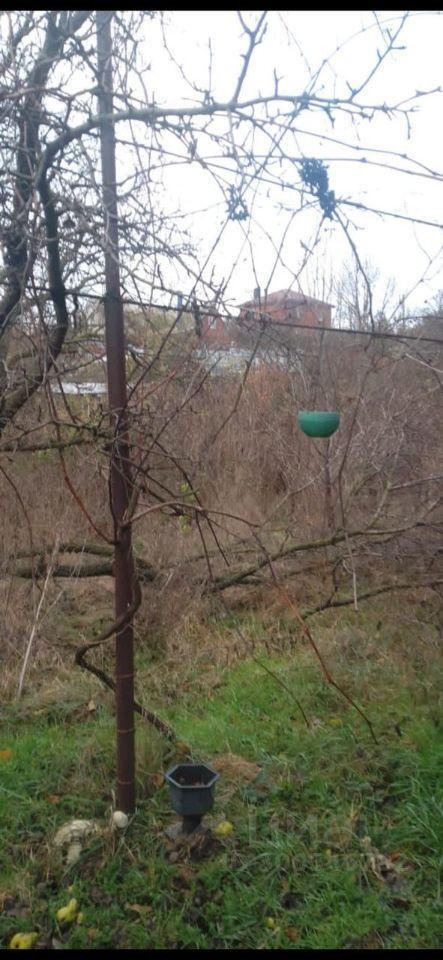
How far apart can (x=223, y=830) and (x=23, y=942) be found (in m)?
0.96

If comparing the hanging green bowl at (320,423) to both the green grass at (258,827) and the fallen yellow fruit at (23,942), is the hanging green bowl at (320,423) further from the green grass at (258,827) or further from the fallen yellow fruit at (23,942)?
the fallen yellow fruit at (23,942)

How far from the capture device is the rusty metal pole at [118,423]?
3191mm

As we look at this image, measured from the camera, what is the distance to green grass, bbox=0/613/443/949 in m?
3.02

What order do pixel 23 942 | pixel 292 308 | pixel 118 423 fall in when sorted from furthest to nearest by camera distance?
pixel 292 308, pixel 118 423, pixel 23 942

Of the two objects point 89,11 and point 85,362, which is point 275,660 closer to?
point 85,362

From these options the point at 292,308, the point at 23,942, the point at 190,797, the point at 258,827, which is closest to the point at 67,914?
the point at 23,942

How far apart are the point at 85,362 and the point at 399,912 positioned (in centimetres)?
323

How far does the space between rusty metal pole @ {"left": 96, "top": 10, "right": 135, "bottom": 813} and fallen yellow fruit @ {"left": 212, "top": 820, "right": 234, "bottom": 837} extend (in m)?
0.40

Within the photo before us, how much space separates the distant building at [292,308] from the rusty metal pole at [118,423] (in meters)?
0.58

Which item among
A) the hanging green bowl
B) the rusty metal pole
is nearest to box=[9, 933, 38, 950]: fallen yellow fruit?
the rusty metal pole

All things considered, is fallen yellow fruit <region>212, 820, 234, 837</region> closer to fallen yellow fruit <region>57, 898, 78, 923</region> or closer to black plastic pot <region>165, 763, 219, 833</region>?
black plastic pot <region>165, 763, 219, 833</region>

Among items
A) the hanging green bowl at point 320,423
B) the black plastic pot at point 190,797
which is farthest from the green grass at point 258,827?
the hanging green bowl at point 320,423

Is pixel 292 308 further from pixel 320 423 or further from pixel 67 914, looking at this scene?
pixel 67 914

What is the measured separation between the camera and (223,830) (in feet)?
11.6
